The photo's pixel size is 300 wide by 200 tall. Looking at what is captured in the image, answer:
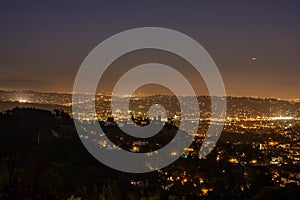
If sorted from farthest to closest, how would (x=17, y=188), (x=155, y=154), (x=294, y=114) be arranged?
1. (x=294, y=114)
2. (x=155, y=154)
3. (x=17, y=188)

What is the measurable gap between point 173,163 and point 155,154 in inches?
109

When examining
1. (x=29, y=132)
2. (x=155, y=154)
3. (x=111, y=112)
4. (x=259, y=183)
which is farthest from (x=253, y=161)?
(x=111, y=112)

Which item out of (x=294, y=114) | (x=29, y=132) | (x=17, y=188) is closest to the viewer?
(x=17, y=188)

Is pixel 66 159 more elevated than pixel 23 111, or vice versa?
pixel 23 111

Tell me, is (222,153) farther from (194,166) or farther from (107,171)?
(107,171)

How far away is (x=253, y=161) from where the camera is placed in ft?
85.8

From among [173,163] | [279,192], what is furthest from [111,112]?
[279,192]

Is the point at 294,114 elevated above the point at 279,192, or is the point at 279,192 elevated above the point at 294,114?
the point at 294,114

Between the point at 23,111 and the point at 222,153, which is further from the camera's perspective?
the point at 23,111

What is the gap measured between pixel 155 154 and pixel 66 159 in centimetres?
669

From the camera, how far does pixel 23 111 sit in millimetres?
38781

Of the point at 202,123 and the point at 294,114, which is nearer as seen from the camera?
the point at 202,123

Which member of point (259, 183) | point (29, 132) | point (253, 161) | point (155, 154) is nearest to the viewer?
point (259, 183)

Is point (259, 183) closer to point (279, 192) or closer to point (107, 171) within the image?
point (279, 192)
